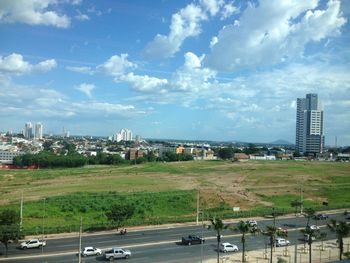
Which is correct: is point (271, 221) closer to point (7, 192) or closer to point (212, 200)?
point (212, 200)

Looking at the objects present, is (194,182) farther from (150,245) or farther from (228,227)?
(150,245)

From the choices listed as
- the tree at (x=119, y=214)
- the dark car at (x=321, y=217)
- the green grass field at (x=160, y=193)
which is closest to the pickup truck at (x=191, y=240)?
the tree at (x=119, y=214)

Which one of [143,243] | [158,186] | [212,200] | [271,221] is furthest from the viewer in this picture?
[158,186]

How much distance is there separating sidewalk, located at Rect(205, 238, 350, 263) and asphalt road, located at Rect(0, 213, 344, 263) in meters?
1.71

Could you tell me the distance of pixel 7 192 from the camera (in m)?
91.7

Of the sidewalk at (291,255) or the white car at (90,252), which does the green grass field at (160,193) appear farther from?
the sidewalk at (291,255)

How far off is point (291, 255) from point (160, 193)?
4555 centimetres

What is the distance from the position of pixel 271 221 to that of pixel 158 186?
4061cm

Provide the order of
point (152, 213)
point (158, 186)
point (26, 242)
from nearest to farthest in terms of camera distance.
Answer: point (26, 242) < point (152, 213) < point (158, 186)

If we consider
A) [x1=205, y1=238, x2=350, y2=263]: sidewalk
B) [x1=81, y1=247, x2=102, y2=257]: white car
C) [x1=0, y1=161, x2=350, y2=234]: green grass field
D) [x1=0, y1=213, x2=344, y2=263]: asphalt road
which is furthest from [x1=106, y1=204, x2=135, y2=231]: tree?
[x1=205, y1=238, x2=350, y2=263]: sidewalk

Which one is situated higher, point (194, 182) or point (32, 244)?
point (194, 182)

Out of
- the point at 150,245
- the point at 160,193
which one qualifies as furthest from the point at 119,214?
the point at 160,193

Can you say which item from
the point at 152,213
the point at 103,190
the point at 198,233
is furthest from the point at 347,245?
the point at 103,190

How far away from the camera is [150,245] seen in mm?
50938
